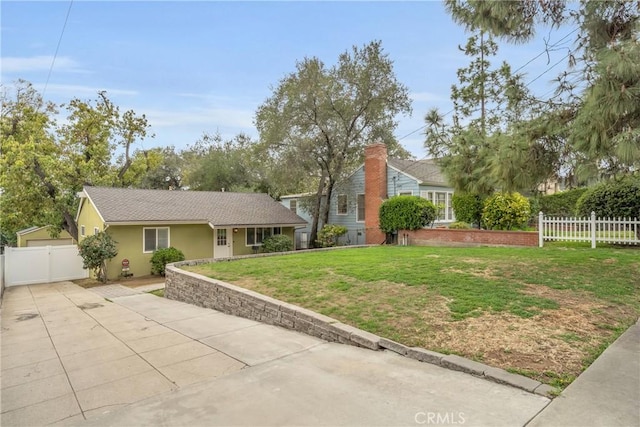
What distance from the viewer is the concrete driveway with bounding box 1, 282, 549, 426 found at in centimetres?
314

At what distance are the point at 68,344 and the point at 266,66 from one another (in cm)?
1603

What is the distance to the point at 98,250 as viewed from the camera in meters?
14.1

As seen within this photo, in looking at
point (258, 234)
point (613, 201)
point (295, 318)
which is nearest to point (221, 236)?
point (258, 234)

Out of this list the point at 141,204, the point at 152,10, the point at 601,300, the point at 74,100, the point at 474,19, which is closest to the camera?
the point at 601,300

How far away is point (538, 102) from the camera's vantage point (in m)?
6.74

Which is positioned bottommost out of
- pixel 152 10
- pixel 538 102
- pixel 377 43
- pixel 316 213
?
pixel 316 213

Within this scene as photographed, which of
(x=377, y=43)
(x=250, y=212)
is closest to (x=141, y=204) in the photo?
(x=250, y=212)

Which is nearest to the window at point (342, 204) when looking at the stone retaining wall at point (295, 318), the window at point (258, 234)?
the window at point (258, 234)

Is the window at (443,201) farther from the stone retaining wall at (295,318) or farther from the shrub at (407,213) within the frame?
the stone retaining wall at (295,318)

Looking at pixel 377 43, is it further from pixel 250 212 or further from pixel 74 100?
pixel 74 100

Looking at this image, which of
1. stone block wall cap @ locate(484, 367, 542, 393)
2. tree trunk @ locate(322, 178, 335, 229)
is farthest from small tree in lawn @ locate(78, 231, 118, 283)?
stone block wall cap @ locate(484, 367, 542, 393)

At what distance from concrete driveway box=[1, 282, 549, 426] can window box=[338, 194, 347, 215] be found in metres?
15.8

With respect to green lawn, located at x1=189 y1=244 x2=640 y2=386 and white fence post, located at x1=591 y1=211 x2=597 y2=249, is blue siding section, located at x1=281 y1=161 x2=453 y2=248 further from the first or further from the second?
green lawn, located at x1=189 y1=244 x2=640 y2=386

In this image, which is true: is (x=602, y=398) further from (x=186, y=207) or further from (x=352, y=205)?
(x=352, y=205)
